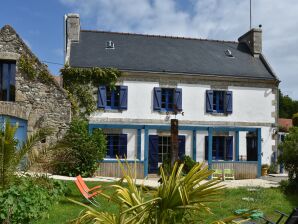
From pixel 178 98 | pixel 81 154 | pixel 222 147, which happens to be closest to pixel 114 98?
pixel 178 98

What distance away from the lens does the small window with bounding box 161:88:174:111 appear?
783 inches

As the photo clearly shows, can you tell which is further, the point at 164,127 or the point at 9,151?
the point at 164,127

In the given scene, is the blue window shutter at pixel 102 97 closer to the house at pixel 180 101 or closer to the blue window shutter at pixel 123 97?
the house at pixel 180 101

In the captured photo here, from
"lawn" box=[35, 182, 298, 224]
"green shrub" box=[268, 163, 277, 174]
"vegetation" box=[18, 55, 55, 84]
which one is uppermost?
"vegetation" box=[18, 55, 55, 84]

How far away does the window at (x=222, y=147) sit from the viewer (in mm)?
20562

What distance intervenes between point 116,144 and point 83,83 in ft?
10.7

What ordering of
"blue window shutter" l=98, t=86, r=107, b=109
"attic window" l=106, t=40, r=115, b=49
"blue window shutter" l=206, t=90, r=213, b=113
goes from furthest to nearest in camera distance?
"attic window" l=106, t=40, r=115, b=49 < "blue window shutter" l=206, t=90, r=213, b=113 < "blue window shutter" l=98, t=86, r=107, b=109

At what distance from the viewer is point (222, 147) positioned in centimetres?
2070

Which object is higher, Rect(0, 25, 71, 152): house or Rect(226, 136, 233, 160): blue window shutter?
Rect(0, 25, 71, 152): house

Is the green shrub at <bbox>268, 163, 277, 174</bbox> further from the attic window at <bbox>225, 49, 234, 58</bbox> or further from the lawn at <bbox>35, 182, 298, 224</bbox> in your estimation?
the lawn at <bbox>35, 182, 298, 224</bbox>

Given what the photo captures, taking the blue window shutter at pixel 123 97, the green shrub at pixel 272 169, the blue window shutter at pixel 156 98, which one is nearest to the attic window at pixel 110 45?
the blue window shutter at pixel 123 97

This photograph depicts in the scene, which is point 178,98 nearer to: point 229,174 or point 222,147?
point 222,147

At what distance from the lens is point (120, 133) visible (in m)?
19.1

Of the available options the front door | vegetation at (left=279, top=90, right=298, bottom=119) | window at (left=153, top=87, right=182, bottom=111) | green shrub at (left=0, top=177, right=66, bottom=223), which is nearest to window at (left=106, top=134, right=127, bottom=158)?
the front door
